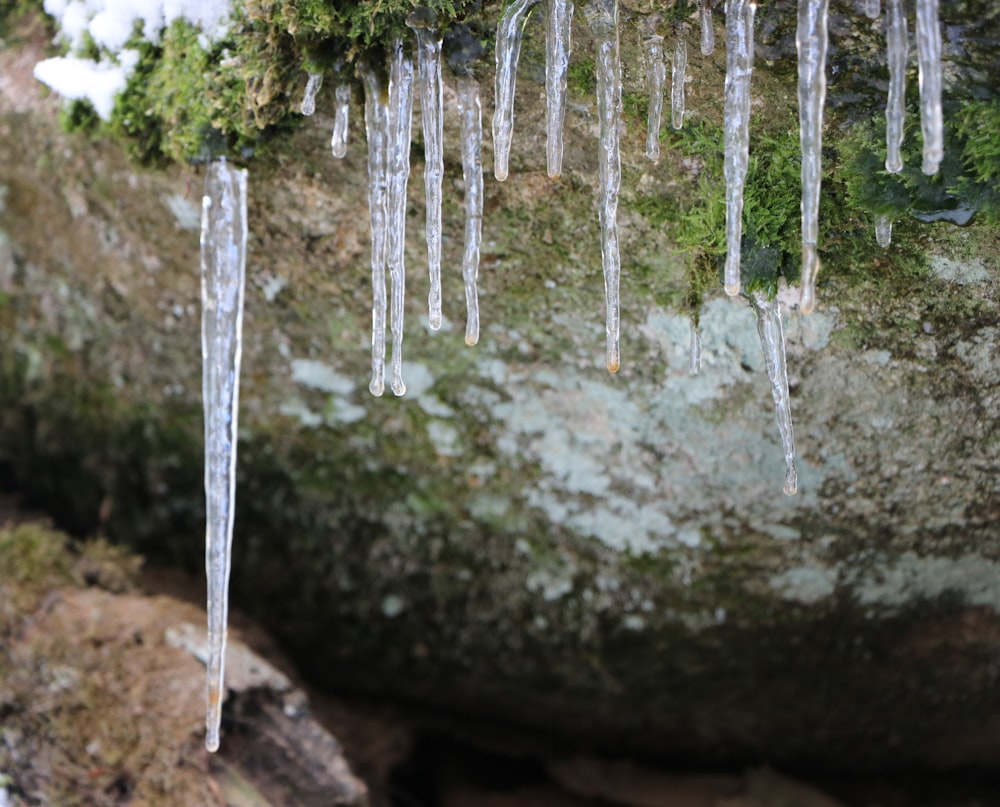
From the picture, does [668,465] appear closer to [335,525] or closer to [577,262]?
[577,262]

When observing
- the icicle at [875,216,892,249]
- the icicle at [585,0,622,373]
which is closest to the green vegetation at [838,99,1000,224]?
the icicle at [875,216,892,249]

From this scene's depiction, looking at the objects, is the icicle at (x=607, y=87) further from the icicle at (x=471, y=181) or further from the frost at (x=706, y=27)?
the icicle at (x=471, y=181)

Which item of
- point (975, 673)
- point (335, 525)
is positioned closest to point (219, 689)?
point (335, 525)

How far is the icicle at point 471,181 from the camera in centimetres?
209

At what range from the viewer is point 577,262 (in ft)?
8.10

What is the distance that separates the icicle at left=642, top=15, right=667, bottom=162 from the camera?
1.99 metres

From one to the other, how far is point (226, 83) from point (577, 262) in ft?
3.30

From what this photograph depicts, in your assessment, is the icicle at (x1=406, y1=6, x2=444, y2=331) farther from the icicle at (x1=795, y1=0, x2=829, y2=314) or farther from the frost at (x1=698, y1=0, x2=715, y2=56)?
the icicle at (x1=795, y1=0, x2=829, y2=314)

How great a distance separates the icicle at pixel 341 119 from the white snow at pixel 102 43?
0.58 m

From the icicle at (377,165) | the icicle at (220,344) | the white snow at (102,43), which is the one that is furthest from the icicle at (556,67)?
the white snow at (102,43)

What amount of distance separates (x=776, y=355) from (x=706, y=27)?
74cm

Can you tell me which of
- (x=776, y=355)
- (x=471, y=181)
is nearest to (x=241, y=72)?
(x=471, y=181)

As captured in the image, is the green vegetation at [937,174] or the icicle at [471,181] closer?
the green vegetation at [937,174]

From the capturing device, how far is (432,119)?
2021 millimetres
